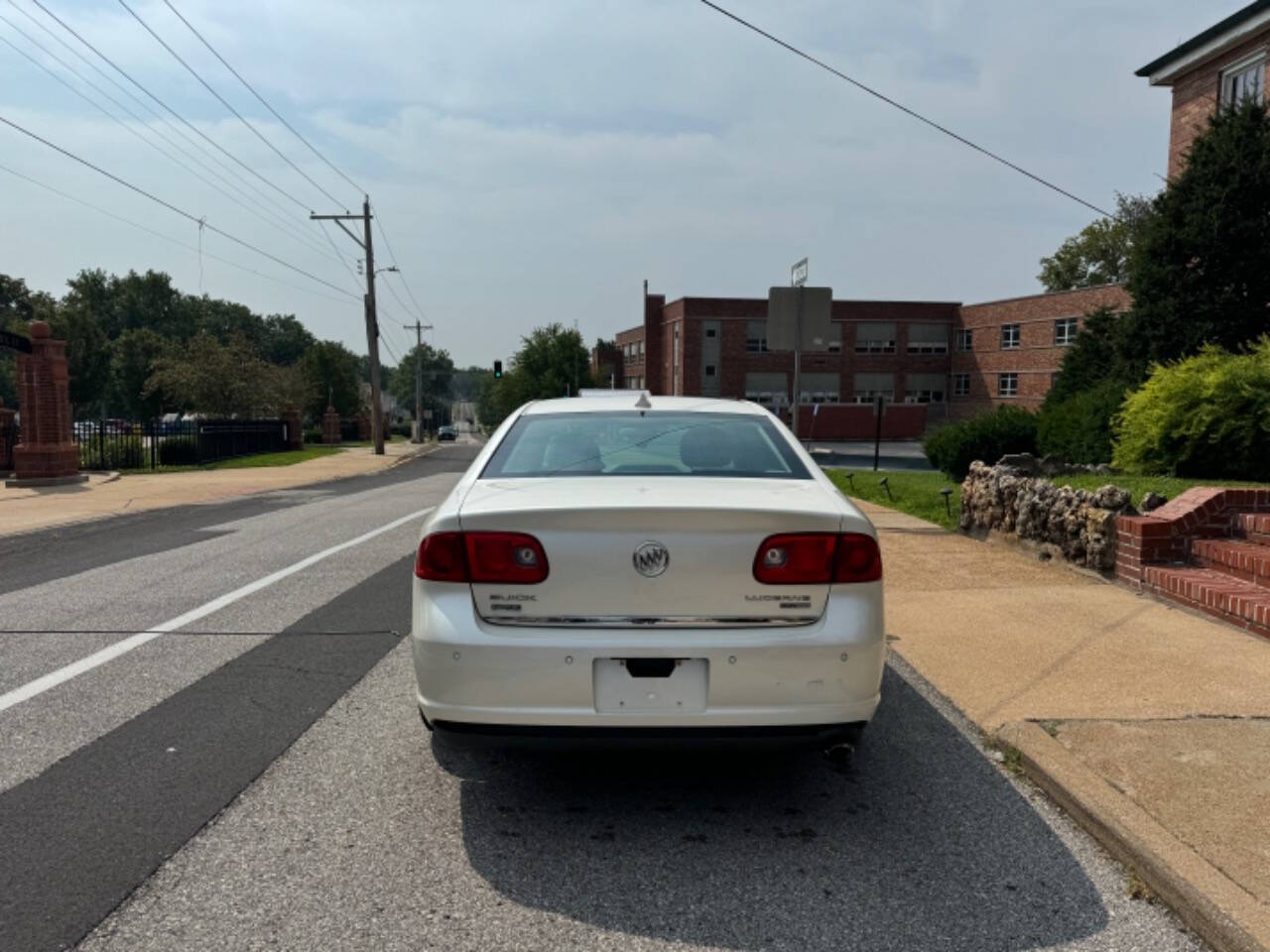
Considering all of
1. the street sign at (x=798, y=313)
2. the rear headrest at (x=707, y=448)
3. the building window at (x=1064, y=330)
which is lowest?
the rear headrest at (x=707, y=448)

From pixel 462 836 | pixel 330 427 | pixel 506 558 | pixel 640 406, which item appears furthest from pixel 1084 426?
pixel 330 427

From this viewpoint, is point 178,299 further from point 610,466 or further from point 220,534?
point 610,466

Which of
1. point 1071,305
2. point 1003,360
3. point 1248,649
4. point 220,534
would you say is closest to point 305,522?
point 220,534

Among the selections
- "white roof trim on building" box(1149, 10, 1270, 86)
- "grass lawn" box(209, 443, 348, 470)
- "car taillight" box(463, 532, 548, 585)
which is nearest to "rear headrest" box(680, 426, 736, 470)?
"car taillight" box(463, 532, 548, 585)

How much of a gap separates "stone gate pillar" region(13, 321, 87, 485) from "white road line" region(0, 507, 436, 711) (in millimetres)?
14522

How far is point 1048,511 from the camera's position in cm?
882

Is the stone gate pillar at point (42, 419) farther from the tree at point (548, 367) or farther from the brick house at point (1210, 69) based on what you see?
the tree at point (548, 367)

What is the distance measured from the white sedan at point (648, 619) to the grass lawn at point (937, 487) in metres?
6.09

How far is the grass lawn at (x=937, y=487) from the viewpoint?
8.99m

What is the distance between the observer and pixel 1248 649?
572cm

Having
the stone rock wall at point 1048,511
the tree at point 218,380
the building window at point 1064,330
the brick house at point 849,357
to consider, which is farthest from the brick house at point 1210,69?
the brick house at point 849,357

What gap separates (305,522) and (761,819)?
11.5 m

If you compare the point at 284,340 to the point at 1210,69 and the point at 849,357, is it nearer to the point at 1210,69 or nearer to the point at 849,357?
the point at 849,357

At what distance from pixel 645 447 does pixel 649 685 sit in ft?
4.66
